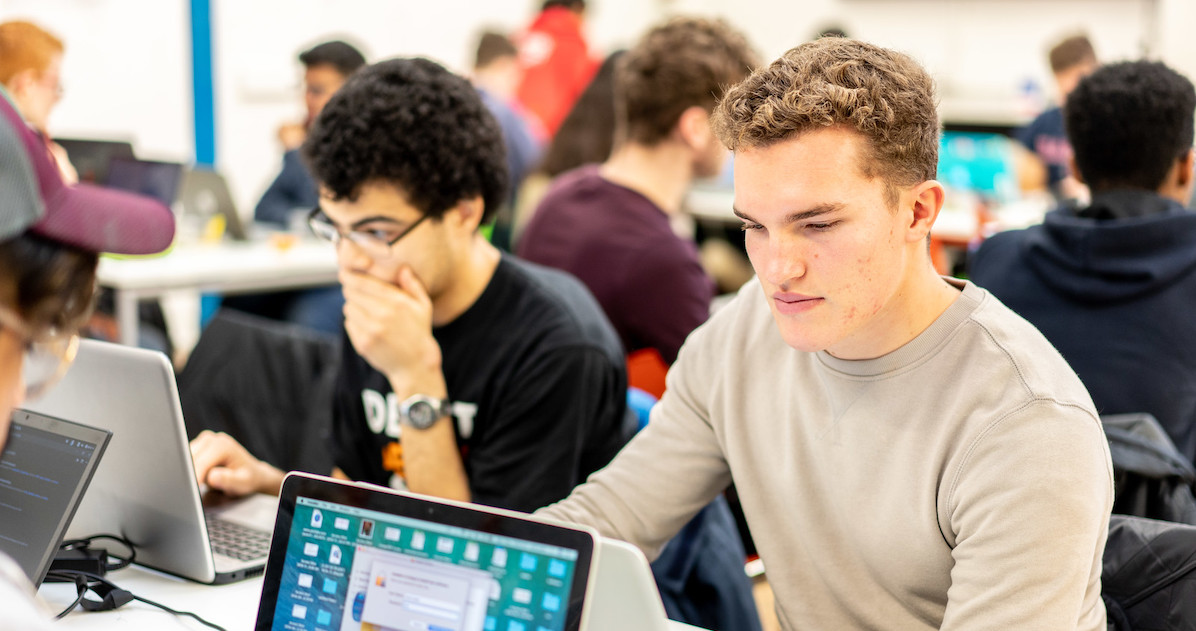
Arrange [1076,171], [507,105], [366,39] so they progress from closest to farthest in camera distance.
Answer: [1076,171], [507,105], [366,39]

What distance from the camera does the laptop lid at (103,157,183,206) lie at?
381 centimetres

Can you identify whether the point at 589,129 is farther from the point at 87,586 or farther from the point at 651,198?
the point at 87,586

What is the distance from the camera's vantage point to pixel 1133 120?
206 cm

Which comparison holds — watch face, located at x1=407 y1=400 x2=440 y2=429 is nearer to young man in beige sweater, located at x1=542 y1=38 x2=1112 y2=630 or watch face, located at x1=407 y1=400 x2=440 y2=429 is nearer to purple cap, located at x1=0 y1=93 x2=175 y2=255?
young man in beige sweater, located at x1=542 y1=38 x2=1112 y2=630

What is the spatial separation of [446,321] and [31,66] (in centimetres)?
237

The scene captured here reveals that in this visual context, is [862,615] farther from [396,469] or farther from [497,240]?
[497,240]

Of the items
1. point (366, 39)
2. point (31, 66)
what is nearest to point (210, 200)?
point (31, 66)

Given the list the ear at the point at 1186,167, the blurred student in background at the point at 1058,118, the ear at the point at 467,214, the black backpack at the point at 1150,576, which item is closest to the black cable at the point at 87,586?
the ear at the point at 467,214

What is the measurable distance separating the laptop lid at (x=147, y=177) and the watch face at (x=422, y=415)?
8.27ft

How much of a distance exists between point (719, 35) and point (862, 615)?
1.78 m

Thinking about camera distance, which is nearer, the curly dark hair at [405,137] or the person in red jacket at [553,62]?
the curly dark hair at [405,137]

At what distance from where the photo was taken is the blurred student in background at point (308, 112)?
4023 mm

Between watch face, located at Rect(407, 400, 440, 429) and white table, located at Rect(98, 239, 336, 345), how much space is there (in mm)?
2132

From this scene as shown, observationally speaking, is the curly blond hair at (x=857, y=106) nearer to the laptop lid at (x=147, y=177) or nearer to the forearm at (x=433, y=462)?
the forearm at (x=433, y=462)
